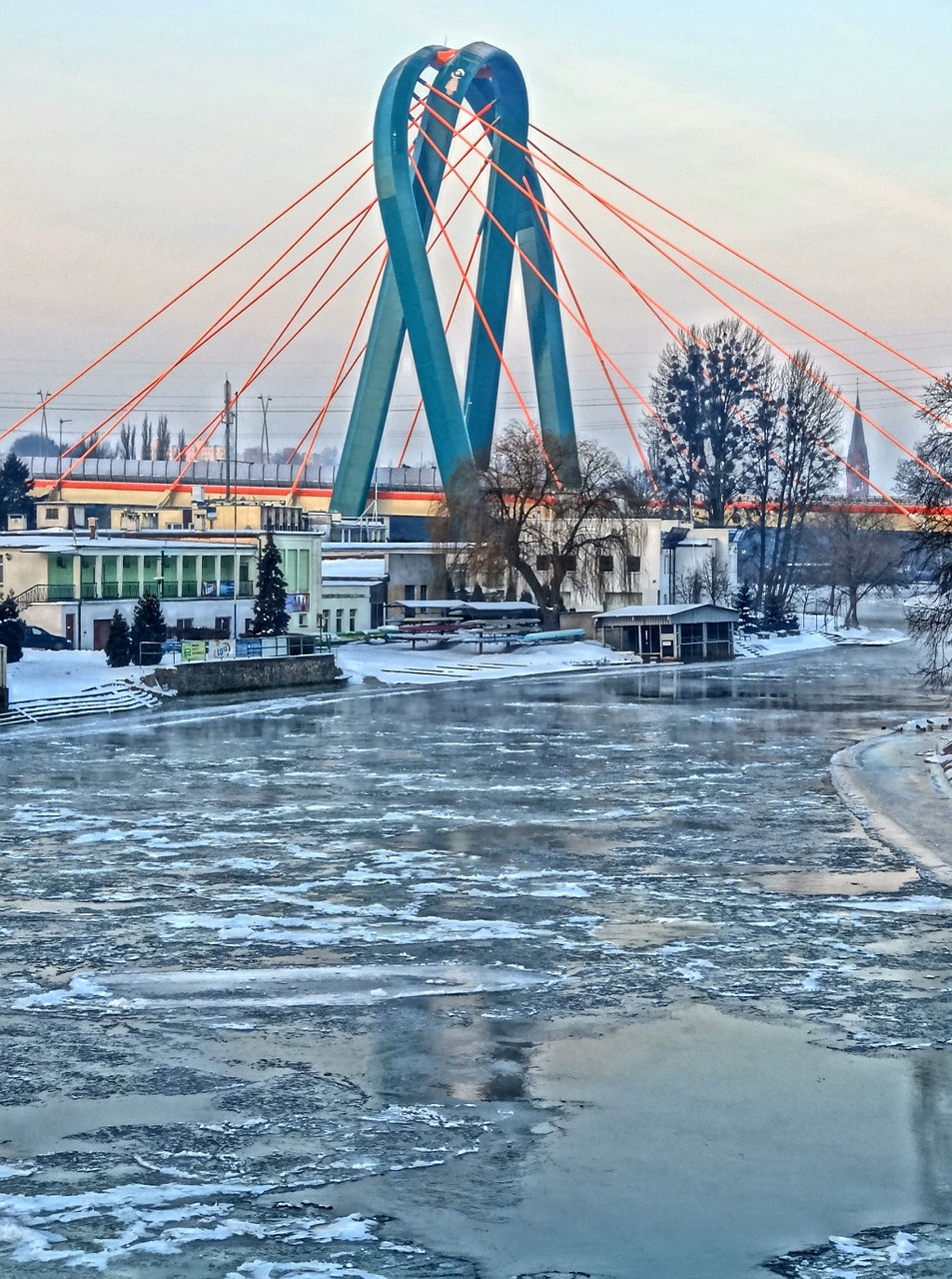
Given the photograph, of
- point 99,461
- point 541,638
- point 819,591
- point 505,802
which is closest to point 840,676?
point 541,638

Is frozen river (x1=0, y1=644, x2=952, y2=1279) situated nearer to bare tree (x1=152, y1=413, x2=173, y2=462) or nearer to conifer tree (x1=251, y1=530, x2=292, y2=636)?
conifer tree (x1=251, y1=530, x2=292, y2=636)

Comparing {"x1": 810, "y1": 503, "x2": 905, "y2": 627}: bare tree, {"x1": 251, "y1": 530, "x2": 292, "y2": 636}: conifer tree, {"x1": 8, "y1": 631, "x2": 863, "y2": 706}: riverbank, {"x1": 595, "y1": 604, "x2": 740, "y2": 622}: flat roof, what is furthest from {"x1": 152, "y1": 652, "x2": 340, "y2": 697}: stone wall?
{"x1": 810, "y1": 503, "x2": 905, "y2": 627}: bare tree

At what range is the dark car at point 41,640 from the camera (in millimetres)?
53094

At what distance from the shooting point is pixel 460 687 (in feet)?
182

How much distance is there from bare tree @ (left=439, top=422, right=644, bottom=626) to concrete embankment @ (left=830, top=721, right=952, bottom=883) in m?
33.6

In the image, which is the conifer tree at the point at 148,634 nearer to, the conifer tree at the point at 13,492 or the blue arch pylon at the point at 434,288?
the blue arch pylon at the point at 434,288

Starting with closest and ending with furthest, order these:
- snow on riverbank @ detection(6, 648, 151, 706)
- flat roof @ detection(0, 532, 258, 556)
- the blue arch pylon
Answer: snow on riverbank @ detection(6, 648, 151, 706) < flat roof @ detection(0, 532, 258, 556) < the blue arch pylon

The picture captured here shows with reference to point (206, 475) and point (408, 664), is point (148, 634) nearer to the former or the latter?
point (408, 664)

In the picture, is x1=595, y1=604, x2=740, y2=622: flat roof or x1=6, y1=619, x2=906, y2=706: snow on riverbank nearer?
x1=6, y1=619, x2=906, y2=706: snow on riverbank

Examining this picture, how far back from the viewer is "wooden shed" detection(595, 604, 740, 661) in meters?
69.9

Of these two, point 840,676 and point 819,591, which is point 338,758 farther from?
point 819,591

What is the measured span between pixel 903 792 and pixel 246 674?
27615 millimetres

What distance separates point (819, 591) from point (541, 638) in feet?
246

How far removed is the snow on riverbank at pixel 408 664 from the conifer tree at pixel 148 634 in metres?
0.59
